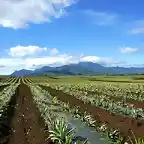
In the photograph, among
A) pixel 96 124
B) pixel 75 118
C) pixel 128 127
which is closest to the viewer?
pixel 128 127

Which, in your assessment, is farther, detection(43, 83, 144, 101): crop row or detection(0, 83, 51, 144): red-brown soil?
detection(43, 83, 144, 101): crop row

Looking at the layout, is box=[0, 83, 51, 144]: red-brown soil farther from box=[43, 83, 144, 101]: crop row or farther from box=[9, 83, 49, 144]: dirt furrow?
box=[43, 83, 144, 101]: crop row

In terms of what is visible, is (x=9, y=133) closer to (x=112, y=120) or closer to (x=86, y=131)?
(x=86, y=131)

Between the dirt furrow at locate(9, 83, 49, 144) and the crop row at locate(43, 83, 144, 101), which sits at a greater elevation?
the crop row at locate(43, 83, 144, 101)

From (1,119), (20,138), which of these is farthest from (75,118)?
(20,138)

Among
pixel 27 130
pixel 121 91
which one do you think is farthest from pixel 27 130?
pixel 121 91

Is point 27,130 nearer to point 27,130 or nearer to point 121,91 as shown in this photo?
point 27,130

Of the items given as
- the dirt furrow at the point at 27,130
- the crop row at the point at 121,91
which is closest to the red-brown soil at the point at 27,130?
the dirt furrow at the point at 27,130

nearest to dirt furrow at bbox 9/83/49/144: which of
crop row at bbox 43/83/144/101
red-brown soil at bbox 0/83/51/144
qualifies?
red-brown soil at bbox 0/83/51/144

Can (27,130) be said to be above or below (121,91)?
below

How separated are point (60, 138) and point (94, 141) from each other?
2549 mm

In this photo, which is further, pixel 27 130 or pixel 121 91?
pixel 121 91

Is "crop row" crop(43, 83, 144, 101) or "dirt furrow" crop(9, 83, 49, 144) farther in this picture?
"crop row" crop(43, 83, 144, 101)

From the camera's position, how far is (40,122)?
75.9 ft
